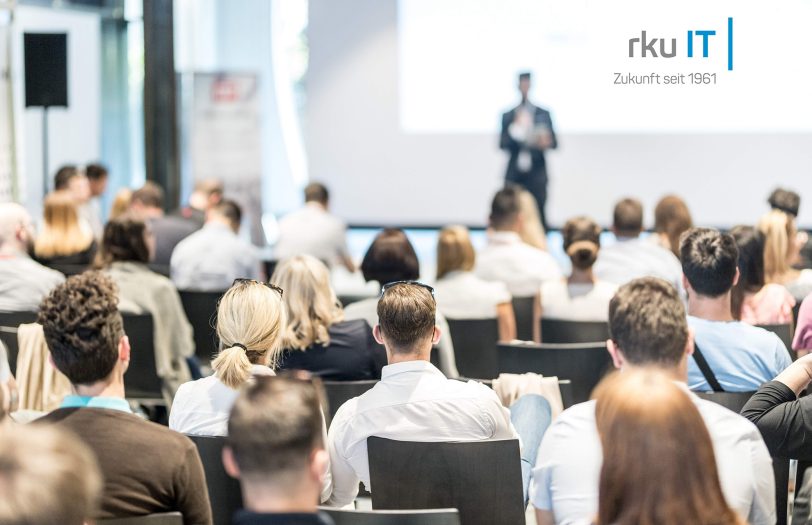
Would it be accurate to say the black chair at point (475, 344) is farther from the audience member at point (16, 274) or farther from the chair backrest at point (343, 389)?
the audience member at point (16, 274)

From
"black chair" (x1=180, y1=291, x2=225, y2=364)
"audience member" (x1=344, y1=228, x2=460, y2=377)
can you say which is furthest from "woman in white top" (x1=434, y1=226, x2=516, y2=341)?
"black chair" (x1=180, y1=291, x2=225, y2=364)

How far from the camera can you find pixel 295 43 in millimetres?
12094

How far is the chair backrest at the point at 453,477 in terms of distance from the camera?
2795 millimetres

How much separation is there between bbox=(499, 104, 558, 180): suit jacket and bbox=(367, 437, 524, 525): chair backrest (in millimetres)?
7360

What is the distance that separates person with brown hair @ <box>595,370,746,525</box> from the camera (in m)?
1.80

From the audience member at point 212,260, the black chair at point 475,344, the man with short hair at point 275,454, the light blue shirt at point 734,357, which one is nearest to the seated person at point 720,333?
the light blue shirt at point 734,357

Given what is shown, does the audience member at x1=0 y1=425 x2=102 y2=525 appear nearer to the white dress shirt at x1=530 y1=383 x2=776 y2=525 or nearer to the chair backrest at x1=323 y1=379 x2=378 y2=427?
the white dress shirt at x1=530 y1=383 x2=776 y2=525

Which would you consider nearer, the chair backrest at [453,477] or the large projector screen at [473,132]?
the chair backrest at [453,477]

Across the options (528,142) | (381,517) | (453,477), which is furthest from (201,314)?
(528,142)

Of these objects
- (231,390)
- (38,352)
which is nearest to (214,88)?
(38,352)

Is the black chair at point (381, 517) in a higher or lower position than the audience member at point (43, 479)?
lower

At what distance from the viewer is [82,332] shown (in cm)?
272

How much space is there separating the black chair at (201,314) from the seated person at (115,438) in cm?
311

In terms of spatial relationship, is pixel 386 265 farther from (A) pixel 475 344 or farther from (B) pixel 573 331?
(B) pixel 573 331
